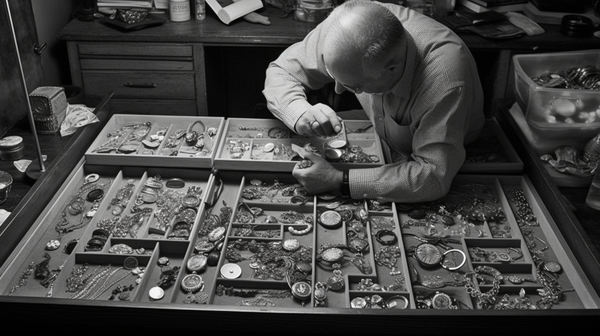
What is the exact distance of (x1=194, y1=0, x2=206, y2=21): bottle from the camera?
11.9 feet

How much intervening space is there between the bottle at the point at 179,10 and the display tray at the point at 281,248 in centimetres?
159

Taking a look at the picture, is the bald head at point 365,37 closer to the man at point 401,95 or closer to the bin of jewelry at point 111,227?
the man at point 401,95

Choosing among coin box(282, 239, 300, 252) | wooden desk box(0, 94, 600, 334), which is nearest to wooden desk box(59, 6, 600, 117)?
coin box(282, 239, 300, 252)

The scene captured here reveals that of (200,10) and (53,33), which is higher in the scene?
(200,10)

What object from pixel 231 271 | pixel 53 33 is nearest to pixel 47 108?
pixel 231 271

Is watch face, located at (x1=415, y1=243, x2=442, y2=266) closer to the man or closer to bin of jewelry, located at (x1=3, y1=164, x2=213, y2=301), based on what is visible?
the man

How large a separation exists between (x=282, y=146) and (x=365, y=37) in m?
0.71

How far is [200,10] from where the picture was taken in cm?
364

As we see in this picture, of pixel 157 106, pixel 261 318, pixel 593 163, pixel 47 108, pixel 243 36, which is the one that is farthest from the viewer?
pixel 157 106

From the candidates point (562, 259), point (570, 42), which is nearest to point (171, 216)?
point (562, 259)

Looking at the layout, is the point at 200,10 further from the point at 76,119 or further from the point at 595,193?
the point at 595,193

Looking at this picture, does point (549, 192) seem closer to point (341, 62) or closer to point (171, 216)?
point (341, 62)

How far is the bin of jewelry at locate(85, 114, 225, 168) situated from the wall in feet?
3.56

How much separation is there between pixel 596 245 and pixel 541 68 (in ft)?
3.48
